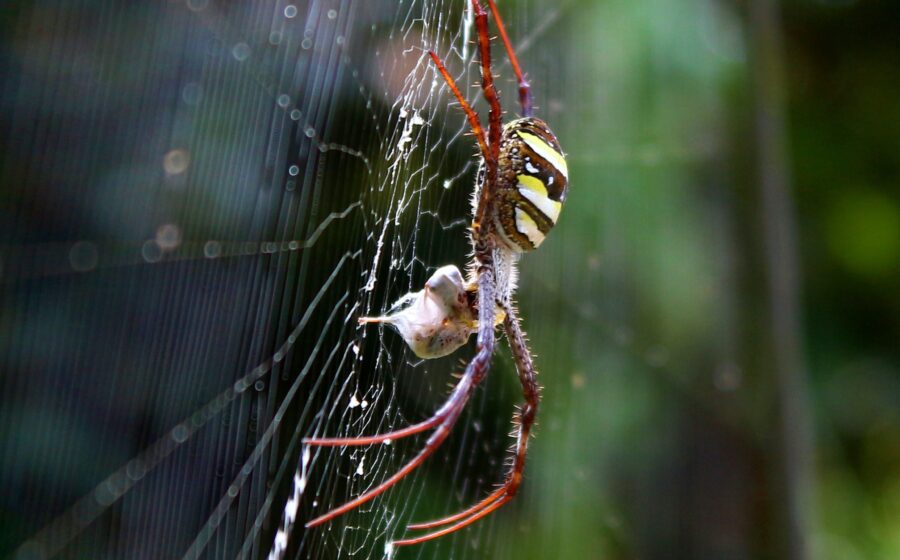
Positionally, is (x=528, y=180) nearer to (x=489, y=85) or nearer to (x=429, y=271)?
(x=489, y=85)

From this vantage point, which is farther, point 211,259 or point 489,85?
point 489,85

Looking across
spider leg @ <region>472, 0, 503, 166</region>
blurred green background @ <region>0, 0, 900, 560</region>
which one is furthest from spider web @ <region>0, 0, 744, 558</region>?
spider leg @ <region>472, 0, 503, 166</region>

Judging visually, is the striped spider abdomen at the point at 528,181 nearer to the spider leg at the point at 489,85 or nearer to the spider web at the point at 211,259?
the spider leg at the point at 489,85

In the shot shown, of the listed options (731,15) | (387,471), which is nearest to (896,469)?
(731,15)

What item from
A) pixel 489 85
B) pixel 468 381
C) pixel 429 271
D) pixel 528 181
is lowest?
pixel 468 381

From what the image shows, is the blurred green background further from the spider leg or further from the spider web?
the spider leg

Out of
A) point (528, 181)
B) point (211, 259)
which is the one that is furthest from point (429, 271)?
point (211, 259)

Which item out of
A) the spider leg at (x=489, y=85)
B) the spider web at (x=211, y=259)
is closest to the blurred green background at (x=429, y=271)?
the spider web at (x=211, y=259)
